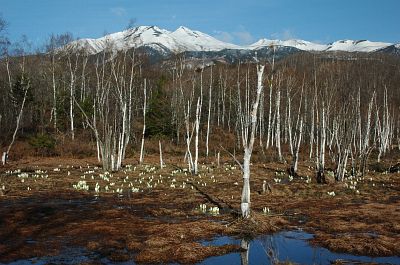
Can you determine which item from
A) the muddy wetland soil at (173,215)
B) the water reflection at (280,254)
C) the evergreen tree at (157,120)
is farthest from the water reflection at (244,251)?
the evergreen tree at (157,120)

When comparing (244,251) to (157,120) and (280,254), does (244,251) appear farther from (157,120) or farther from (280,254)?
(157,120)

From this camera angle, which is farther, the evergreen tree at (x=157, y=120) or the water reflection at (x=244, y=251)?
the evergreen tree at (x=157, y=120)

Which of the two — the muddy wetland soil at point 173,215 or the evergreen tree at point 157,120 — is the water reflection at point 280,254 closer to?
the muddy wetland soil at point 173,215

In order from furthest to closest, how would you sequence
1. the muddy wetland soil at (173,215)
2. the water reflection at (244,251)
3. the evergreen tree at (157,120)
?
the evergreen tree at (157,120) → the muddy wetland soil at (173,215) → the water reflection at (244,251)

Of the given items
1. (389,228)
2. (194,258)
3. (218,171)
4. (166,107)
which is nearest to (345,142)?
(218,171)

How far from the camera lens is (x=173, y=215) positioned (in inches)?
699

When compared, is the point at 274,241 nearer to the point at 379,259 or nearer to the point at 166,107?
the point at 379,259

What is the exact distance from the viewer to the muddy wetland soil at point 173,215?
12.7 m

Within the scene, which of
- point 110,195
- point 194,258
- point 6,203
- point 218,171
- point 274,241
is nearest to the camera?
point 194,258

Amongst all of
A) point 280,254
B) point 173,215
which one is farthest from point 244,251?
point 173,215

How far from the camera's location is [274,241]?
13.9m

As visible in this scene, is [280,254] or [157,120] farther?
[157,120]

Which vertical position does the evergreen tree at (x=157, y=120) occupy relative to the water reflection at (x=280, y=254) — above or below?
above

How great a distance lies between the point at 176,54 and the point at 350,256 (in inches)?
1314
